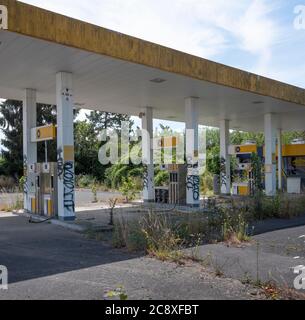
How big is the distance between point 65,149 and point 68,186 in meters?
1.12

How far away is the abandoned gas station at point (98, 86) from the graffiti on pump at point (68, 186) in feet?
0.10

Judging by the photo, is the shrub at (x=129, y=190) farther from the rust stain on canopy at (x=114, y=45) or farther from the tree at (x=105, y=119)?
the tree at (x=105, y=119)

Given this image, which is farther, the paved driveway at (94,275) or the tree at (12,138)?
the tree at (12,138)

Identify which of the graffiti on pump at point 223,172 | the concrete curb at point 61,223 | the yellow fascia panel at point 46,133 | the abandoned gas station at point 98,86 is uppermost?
the abandoned gas station at point 98,86

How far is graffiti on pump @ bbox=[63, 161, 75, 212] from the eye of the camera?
13.1 metres

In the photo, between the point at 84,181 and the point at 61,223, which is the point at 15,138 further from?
the point at 61,223

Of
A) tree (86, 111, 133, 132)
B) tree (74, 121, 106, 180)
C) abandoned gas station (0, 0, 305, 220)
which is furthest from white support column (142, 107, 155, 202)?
tree (86, 111, 133, 132)

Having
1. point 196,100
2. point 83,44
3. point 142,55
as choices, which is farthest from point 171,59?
point 196,100

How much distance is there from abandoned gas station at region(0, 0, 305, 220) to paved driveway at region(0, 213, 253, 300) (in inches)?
171

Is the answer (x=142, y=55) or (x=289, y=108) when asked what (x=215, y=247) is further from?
(x=289, y=108)

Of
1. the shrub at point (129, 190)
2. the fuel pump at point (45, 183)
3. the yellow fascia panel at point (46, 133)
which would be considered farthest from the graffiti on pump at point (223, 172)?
the yellow fascia panel at point (46, 133)

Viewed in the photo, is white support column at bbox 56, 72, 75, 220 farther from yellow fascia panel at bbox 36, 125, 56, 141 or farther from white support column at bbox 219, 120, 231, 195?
white support column at bbox 219, 120, 231, 195

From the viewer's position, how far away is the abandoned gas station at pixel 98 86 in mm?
10469

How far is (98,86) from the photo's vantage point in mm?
15797
